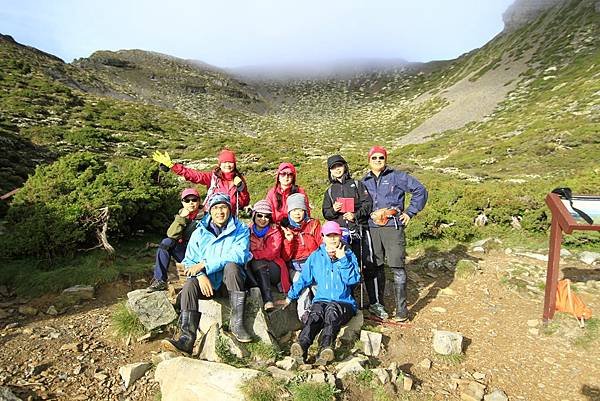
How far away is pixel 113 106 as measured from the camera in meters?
37.3

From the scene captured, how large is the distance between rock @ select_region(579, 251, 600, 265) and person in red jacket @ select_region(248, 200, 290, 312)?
6063mm

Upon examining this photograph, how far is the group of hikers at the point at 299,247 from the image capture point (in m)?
4.66

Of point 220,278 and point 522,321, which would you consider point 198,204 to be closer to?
point 220,278

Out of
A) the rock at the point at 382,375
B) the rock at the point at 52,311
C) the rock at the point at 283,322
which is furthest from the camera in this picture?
the rock at the point at 52,311

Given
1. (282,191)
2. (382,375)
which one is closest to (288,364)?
(382,375)

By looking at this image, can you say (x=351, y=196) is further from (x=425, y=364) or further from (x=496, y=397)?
(x=496, y=397)

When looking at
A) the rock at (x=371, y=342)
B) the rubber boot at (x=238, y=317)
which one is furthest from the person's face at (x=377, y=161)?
the rubber boot at (x=238, y=317)

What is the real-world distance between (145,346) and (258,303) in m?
1.48

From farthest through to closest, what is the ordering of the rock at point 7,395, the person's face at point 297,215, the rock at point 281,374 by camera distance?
the person's face at point 297,215 → the rock at point 281,374 → the rock at point 7,395

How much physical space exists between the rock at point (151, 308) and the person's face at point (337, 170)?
2.90 metres

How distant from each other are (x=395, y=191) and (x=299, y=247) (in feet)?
5.35

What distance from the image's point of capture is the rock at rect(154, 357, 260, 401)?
12.0 feet

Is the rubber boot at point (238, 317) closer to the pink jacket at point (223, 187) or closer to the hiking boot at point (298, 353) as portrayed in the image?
the hiking boot at point (298, 353)

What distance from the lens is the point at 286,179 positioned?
6000 mm
